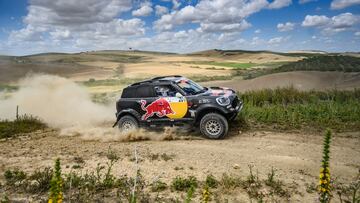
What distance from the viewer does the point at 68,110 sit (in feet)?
65.2

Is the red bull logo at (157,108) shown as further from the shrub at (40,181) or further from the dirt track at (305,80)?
the dirt track at (305,80)

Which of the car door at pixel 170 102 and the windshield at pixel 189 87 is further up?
the windshield at pixel 189 87

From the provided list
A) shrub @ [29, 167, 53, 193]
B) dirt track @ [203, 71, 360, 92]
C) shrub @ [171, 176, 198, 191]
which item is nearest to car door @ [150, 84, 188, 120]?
shrub @ [171, 176, 198, 191]

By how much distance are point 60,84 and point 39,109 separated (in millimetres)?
5942

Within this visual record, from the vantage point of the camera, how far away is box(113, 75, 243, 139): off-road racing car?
11.0 metres

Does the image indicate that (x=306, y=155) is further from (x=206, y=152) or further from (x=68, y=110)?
(x=68, y=110)

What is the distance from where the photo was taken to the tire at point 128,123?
39.5 ft

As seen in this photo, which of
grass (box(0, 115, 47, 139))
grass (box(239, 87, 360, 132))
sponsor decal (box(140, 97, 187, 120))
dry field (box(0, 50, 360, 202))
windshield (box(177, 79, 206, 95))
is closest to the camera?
dry field (box(0, 50, 360, 202))

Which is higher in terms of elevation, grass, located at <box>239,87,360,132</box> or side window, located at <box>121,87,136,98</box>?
Result: side window, located at <box>121,87,136,98</box>

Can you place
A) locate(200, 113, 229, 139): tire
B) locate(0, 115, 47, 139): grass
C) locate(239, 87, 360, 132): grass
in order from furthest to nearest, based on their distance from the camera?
locate(0, 115, 47, 139): grass
locate(239, 87, 360, 132): grass
locate(200, 113, 229, 139): tire

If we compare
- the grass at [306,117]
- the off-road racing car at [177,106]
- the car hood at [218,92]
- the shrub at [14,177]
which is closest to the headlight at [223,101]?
the off-road racing car at [177,106]

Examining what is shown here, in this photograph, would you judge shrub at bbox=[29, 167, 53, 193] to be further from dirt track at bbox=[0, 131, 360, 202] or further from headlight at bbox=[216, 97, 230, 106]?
headlight at bbox=[216, 97, 230, 106]

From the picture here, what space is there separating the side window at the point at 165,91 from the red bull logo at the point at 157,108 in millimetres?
194

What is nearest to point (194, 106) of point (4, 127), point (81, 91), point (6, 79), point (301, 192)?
point (301, 192)
